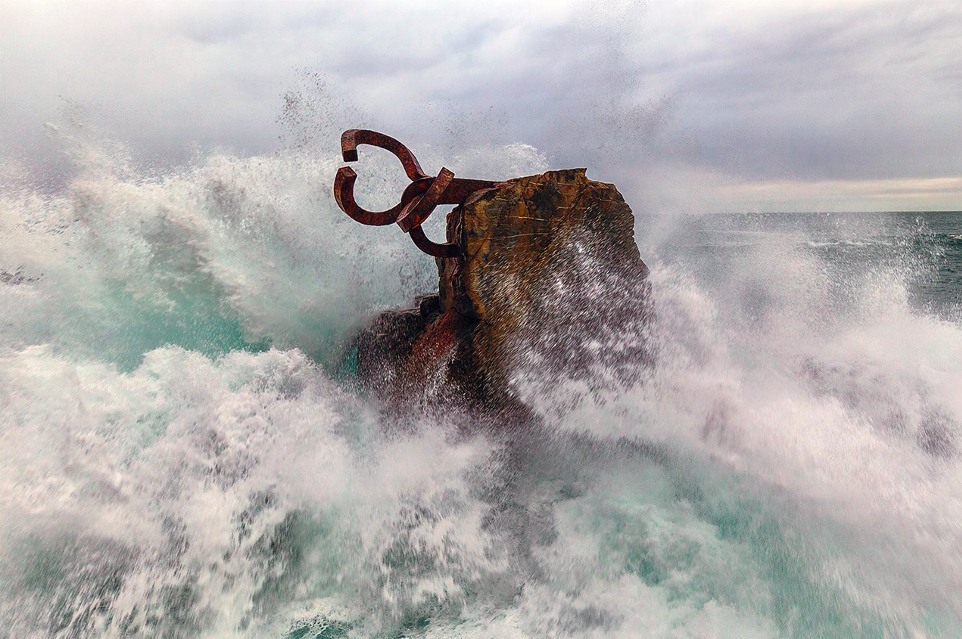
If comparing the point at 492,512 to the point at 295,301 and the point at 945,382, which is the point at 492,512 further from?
the point at 945,382

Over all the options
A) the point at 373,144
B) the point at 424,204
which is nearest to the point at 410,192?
the point at 424,204

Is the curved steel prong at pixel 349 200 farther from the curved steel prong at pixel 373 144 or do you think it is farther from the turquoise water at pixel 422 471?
the turquoise water at pixel 422 471

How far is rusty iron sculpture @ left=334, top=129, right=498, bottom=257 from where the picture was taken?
394cm

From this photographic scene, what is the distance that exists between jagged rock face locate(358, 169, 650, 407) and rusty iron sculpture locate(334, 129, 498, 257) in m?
0.15

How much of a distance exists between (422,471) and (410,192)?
7.23 feet

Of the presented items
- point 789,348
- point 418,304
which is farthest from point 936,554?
point 418,304

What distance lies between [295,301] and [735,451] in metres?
4.38

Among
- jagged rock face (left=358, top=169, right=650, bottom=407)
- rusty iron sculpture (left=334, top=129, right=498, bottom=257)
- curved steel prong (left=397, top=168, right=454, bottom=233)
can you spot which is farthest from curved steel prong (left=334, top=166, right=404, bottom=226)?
jagged rock face (left=358, top=169, right=650, bottom=407)

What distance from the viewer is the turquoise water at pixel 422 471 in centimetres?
275

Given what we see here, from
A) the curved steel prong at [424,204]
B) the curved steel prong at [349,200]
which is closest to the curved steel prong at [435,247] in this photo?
the curved steel prong at [424,204]

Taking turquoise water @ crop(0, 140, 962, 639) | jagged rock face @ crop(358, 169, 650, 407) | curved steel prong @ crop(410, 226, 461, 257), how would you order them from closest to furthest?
turquoise water @ crop(0, 140, 962, 639)
jagged rock face @ crop(358, 169, 650, 407)
curved steel prong @ crop(410, 226, 461, 257)

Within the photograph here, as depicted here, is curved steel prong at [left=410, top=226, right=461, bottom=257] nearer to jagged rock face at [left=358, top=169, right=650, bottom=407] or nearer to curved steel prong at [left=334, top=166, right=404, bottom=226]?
jagged rock face at [left=358, top=169, right=650, bottom=407]

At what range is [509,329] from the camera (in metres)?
4.02

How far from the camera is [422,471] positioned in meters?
3.64
